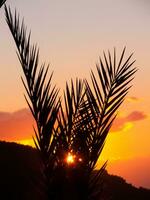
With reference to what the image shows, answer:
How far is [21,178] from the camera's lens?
4641cm

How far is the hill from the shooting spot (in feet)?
141

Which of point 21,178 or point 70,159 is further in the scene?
point 21,178

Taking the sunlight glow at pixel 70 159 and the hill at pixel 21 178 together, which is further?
the hill at pixel 21 178

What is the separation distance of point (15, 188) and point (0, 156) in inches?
292

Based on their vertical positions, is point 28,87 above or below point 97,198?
above

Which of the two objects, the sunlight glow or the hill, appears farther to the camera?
the hill

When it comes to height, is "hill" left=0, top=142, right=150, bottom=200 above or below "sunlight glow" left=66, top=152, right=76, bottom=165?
above

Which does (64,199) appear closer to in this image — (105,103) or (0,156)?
(105,103)

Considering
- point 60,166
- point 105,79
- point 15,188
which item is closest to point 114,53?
point 105,79

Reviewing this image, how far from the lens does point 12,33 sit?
4297mm

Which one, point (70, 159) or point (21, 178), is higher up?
point (21, 178)

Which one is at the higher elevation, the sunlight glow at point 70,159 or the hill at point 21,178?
the hill at point 21,178

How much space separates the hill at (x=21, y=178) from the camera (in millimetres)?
43031

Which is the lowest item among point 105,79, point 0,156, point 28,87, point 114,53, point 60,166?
point 60,166
